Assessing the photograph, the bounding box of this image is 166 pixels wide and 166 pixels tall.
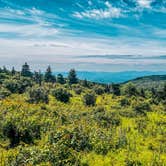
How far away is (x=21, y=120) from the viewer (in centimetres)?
7906

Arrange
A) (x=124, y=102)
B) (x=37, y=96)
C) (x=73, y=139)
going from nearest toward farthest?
(x=73, y=139)
(x=37, y=96)
(x=124, y=102)

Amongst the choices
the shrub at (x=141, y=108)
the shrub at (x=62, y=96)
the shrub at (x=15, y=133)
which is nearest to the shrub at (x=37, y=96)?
the shrub at (x=62, y=96)

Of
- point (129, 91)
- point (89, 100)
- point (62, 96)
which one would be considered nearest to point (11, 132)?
point (89, 100)

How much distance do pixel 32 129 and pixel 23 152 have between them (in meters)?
20.0

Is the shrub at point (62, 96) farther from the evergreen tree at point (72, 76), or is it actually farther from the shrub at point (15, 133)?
the shrub at point (15, 133)

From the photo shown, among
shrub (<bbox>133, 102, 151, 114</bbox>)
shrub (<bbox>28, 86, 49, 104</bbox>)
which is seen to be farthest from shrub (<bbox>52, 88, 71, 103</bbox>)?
shrub (<bbox>133, 102, 151, 114</bbox>)

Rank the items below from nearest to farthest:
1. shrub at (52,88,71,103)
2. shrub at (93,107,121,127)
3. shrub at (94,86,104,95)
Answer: shrub at (93,107,121,127) < shrub at (52,88,71,103) < shrub at (94,86,104,95)

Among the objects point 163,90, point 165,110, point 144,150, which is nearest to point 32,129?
point 144,150

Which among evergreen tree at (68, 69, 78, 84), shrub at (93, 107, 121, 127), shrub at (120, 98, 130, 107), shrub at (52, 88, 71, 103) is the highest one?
evergreen tree at (68, 69, 78, 84)

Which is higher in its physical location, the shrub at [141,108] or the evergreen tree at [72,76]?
the evergreen tree at [72,76]

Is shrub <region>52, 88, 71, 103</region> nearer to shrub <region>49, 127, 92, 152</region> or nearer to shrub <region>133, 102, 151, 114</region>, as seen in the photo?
shrub <region>133, 102, 151, 114</region>

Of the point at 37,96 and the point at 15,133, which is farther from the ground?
the point at 37,96

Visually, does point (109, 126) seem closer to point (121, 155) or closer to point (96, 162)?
point (121, 155)

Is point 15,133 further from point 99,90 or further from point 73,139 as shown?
point 99,90
